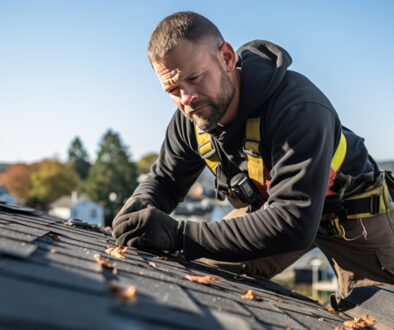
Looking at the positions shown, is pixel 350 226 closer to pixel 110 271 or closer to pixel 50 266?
pixel 110 271

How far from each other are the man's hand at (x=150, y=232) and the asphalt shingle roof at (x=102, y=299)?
54 centimetres

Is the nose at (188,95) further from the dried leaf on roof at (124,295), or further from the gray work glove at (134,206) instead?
the dried leaf on roof at (124,295)

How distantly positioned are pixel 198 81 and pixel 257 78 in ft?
1.50

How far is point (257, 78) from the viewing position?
3.09 m

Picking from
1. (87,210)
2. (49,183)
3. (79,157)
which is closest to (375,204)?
(87,210)

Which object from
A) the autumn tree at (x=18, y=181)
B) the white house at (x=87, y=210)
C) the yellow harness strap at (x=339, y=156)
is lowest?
the white house at (x=87, y=210)

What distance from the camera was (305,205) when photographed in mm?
2701

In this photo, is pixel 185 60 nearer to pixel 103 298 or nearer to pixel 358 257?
pixel 103 298

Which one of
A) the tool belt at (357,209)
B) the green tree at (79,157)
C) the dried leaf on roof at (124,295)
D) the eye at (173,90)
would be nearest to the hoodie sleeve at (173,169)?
the eye at (173,90)

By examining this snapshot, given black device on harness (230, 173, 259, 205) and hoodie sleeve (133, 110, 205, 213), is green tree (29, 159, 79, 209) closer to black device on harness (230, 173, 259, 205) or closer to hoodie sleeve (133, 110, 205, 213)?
hoodie sleeve (133, 110, 205, 213)

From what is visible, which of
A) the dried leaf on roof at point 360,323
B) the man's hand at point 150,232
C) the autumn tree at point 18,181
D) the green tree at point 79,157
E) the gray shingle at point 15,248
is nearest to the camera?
the gray shingle at point 15,248

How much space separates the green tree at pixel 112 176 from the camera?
52938 mm

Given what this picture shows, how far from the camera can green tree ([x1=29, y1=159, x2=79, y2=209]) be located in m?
63.1

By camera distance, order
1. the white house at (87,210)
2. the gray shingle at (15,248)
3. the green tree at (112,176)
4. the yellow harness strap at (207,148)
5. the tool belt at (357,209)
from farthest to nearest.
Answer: the green tree at (112,176) < the white house at (87,210) < the tool belt at (357,209) < the yellow harness strap at (207,148) < the gray shingle at (15,248)
